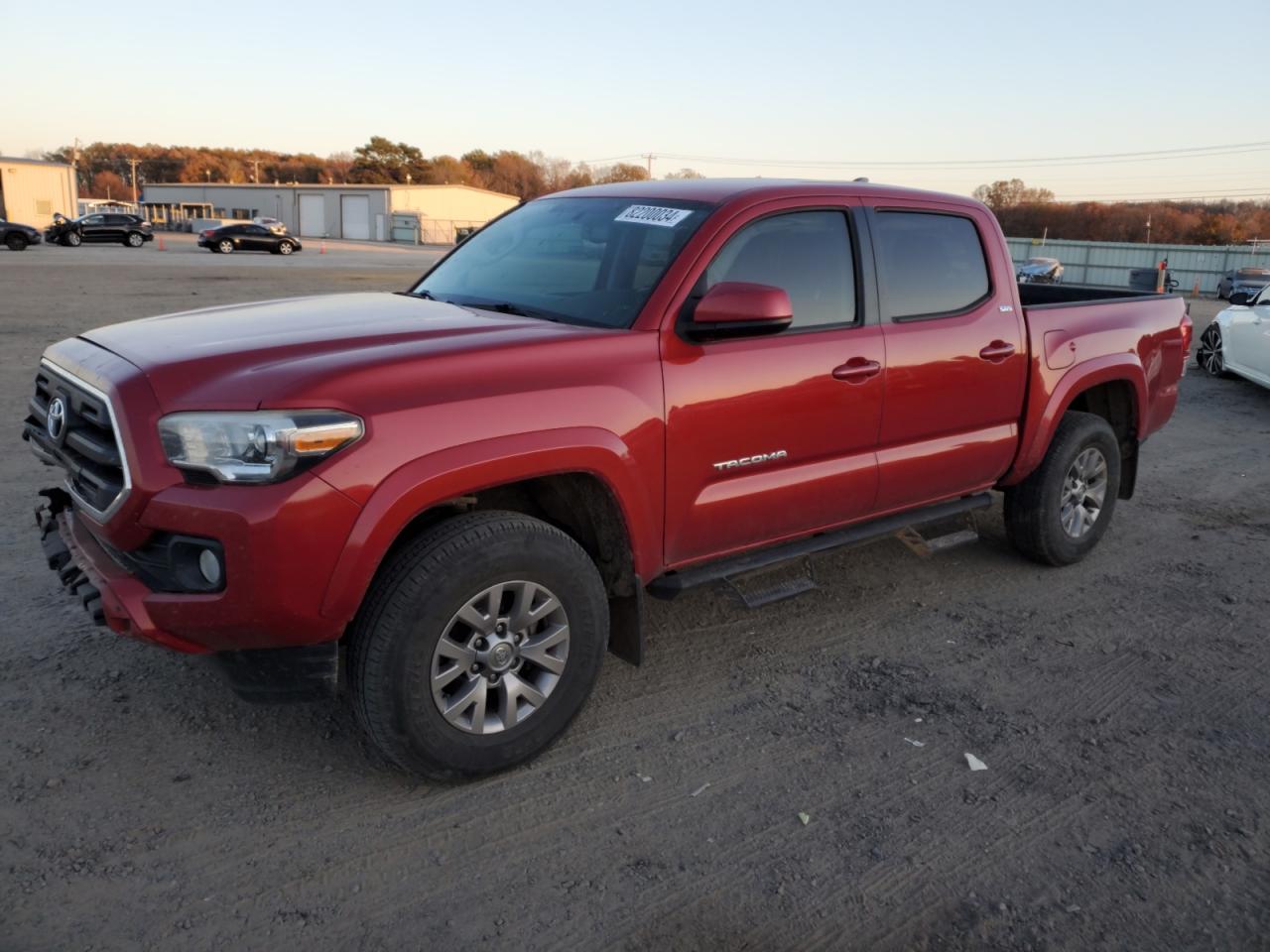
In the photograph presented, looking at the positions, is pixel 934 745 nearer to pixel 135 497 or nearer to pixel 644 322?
pixel 644 322

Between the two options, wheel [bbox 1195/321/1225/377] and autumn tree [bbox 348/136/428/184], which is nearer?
wheel [bbox 1195/321/1225/377]

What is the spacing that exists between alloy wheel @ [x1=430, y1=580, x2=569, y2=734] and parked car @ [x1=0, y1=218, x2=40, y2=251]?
1564 inches

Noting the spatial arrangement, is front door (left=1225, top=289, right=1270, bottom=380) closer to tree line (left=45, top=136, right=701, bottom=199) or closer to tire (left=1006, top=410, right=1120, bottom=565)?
tire (left=1006, top=410, right=1120, bottom=565)

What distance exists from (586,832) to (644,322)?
1.72 m

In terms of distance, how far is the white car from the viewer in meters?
11.3

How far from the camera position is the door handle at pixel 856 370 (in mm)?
4070

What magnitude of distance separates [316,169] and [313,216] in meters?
47.2

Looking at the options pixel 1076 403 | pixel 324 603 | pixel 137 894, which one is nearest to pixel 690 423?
pixel 324 603

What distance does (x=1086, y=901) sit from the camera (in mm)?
2844

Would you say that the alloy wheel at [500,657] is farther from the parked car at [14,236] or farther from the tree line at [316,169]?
the tree line at [316,169]

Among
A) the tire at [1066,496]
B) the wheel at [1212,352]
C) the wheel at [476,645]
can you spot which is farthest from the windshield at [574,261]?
the wheel at [1212,352]

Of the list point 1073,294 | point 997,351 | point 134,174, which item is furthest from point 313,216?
point 997,351

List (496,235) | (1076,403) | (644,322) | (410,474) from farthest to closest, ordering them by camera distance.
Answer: (1076,403) < (496,235) < (644,322) < (410,474)

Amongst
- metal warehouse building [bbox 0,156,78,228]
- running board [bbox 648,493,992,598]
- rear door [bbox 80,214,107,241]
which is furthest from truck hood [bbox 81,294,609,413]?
metal warehouse building [bbox 0,156,78,228]
